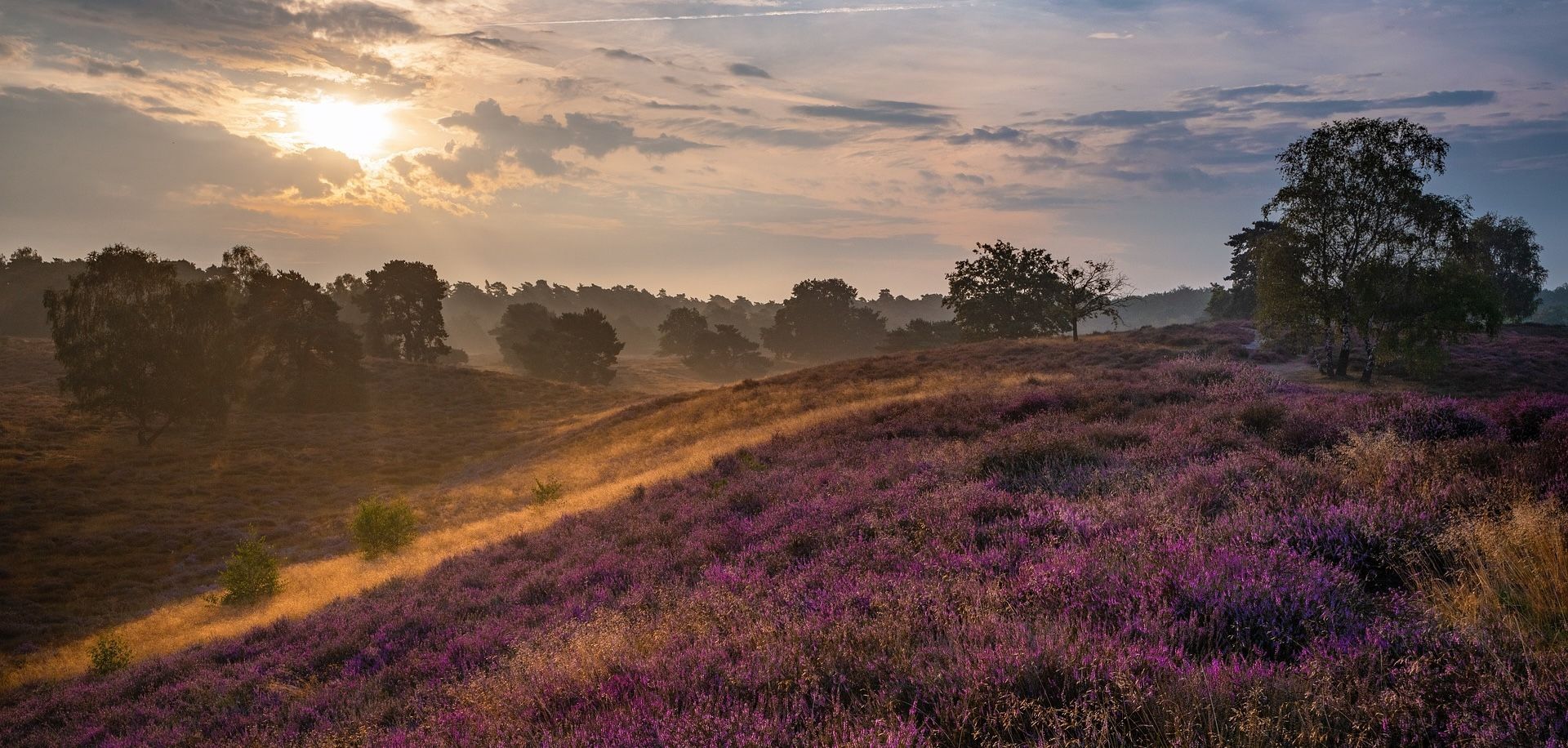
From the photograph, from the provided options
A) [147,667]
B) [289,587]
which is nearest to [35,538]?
[289,587]

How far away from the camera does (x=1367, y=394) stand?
976cm

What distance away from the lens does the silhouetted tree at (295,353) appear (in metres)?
57.6

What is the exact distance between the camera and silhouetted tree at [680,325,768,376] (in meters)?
108

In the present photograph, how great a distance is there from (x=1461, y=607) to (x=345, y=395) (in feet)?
232

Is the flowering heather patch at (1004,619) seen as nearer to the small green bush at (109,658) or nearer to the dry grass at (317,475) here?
the small green bush at (109,658)

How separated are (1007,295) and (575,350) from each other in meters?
55.0

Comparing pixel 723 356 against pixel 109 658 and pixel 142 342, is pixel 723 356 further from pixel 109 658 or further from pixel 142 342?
pixel 109 658

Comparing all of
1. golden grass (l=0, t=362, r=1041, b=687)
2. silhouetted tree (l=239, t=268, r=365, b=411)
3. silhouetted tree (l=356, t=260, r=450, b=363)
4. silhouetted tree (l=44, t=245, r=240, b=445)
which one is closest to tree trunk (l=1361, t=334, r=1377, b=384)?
golden grass (l=0, t=362, r=1041, b=687)

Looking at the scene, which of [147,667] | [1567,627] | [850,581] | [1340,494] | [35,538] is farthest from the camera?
[35,538]

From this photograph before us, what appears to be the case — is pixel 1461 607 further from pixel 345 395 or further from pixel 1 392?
pixel 1 392

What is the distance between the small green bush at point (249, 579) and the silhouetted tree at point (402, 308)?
236ft

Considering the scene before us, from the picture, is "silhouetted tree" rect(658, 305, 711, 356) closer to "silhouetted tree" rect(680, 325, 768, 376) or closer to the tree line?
"silhouetted tree" rect(680, 325, 768, 376)

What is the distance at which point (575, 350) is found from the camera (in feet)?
286

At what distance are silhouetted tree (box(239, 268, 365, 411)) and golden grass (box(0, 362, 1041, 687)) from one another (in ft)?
102
